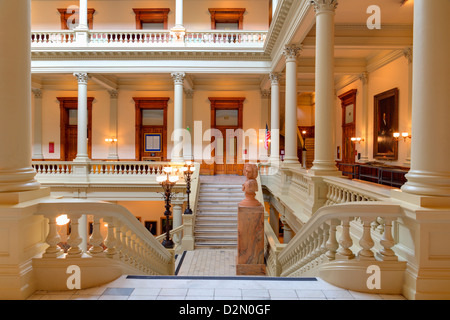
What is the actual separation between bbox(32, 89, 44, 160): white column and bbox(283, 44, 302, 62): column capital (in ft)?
53.5

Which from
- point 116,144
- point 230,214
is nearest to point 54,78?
point 116,144

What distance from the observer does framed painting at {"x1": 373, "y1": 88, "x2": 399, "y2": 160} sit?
12219mm

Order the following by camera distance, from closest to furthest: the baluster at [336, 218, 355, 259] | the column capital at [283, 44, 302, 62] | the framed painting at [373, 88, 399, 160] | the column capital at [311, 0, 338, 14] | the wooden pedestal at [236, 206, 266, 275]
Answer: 1. the baluster at [336, 218, 355, 259]
2. the wooden pedestal at [236, 206, 266, 275]
3. the column capital at [311, 0, 338, 14]
4. the column capital at [283, 44, 302, 62]
5. the framed painting at [373, 88, 399, 160]

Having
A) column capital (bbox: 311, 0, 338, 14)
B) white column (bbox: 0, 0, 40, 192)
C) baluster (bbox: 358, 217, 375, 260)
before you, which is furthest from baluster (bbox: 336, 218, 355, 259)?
column capital (bbox: 311, 0, 338, 14)

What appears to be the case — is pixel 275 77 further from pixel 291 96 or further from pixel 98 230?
pixel 98 230

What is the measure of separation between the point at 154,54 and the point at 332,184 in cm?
1141

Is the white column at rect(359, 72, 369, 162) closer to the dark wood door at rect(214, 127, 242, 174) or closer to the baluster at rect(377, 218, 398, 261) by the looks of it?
the dark wood door at rect(214, 127, 242, 174)

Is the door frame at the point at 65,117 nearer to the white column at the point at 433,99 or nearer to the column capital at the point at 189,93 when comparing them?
the column capital at the point at 189,93

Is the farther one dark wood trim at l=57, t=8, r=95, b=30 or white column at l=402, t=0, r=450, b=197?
dark wood trim at l=57, t=8, r=95, b=30

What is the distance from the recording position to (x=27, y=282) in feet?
9.84

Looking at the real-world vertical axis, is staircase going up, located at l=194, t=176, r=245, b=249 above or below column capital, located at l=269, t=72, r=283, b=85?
below

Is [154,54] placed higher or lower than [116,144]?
higher

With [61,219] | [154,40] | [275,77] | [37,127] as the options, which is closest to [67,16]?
[37,127]
